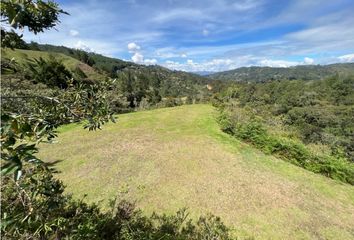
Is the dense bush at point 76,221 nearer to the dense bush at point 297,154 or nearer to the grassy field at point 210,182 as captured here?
the grassy field at point 210,182

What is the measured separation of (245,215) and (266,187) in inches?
80.6

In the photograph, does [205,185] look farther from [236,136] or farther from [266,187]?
[236,136]

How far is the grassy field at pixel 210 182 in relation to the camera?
23.2 feet

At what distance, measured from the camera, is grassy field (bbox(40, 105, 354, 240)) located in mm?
7070

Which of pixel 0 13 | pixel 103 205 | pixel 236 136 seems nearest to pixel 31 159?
pixel 0 13

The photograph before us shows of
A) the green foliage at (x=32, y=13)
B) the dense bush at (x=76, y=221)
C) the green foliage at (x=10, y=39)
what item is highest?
the green foliage at (x=32, y=13)

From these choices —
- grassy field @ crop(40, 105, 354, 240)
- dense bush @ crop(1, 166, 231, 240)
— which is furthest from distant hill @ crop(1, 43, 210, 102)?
grassy field @ crop(40, 105, 354, 240)

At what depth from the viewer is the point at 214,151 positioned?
39.4ft

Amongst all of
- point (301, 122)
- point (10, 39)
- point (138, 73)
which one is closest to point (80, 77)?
point (10, 39)

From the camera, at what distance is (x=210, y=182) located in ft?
29.9

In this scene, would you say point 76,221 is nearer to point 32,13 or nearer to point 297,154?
point 32,13

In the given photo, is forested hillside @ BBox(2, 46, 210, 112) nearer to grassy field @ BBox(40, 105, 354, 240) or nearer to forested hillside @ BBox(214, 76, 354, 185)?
grassy field @ BBox(40, 105, 354, 240)

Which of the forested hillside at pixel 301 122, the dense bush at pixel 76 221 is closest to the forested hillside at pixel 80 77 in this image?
the dense bush at pixel 76 221

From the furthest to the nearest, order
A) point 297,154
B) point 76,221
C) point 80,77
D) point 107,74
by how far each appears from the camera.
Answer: point 107,74 → point 80,77 → point 297,154 → point 76,221
